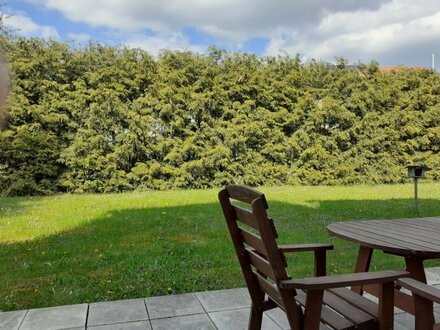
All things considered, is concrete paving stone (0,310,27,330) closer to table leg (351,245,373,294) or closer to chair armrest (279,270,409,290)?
chair armrest (279,270,409,290)

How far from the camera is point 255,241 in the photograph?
1.75 metres

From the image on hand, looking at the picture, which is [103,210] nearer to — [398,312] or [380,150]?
[398,312]

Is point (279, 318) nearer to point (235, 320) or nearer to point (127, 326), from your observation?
point (235, 320)

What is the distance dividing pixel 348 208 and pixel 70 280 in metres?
4.40

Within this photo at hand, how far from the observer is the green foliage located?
28.2ft

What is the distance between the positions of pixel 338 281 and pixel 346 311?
0.28 meters

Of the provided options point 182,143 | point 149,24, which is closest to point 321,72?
point 182,143

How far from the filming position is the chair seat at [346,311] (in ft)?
Answer: 5.52

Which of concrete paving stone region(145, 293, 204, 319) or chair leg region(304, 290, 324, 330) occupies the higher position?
chair leg region(304, 290, 324, 330)

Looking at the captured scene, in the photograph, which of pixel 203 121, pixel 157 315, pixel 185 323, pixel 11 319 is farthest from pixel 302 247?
pixel 203 121

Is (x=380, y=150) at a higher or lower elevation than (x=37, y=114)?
lower

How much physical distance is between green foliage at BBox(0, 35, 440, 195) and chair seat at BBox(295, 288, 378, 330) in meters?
7.33

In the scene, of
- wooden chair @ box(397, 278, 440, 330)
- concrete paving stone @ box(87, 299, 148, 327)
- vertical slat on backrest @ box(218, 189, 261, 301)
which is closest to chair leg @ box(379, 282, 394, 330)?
wooden chair @ box(397, 278, 440, 330)

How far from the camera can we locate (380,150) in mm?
10570
